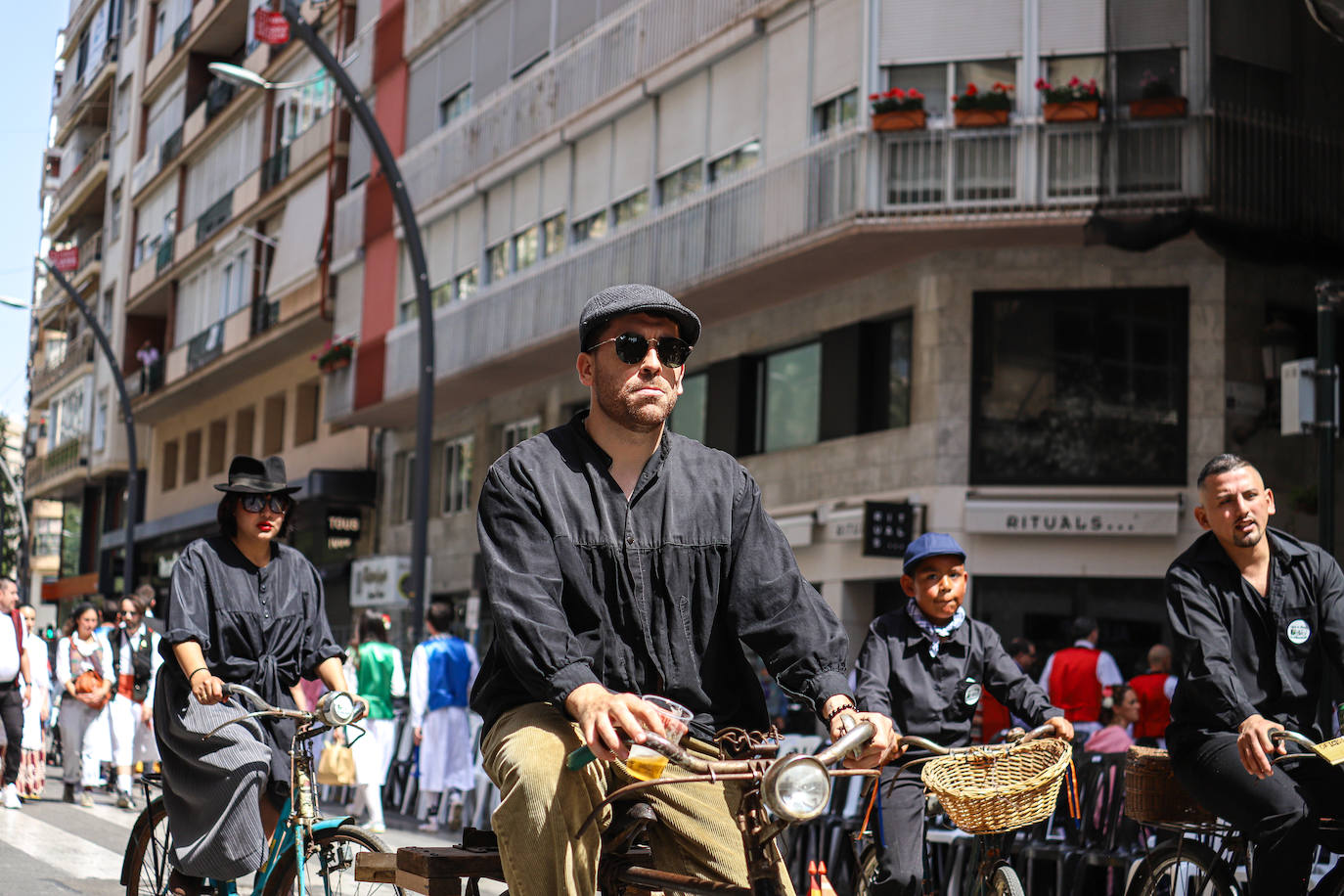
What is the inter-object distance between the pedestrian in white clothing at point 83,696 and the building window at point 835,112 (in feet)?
32.3

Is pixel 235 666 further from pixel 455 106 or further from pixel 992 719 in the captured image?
pixel 455 106

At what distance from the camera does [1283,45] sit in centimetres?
2105

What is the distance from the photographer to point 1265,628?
249 inches

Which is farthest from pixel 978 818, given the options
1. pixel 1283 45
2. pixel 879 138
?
pixel 1283 45

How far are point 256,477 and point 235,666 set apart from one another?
76 cm

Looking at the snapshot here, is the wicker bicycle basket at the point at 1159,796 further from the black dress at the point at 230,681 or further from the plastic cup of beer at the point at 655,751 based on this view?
the plastic cup of beer at the point at 655,751

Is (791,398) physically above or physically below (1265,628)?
above

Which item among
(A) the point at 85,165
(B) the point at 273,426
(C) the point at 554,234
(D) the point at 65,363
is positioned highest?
Answer: (A) the point at 85,165

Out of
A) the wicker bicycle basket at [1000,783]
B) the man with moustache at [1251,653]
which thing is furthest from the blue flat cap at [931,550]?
the wicker bicycle basket at [1000,783]

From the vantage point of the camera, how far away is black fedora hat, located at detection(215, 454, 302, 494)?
7223 millimetres

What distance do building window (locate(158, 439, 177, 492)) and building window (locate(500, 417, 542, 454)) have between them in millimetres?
22354

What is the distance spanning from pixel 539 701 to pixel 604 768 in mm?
211

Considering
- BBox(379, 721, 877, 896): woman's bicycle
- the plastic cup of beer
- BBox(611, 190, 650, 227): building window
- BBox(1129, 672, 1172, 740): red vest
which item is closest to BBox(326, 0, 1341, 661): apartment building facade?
BBox(611, 190, 650, 227): building window

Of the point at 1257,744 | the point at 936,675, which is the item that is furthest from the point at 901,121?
the point at 1257,744
